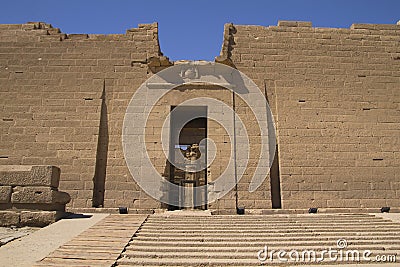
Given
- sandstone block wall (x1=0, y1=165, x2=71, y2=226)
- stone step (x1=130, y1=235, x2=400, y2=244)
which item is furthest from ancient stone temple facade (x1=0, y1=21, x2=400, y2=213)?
stone step (x1=130, y1=235, x2=400, y2=244)

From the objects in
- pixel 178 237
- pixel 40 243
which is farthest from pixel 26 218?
pixel 178 237

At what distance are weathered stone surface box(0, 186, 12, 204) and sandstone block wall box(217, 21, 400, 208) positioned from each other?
6822 mm

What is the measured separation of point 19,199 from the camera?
252 inches

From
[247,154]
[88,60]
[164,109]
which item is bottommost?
[247,154]

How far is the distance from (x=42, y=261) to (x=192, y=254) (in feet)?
5.84

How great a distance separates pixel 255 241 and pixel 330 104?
7.00 meters

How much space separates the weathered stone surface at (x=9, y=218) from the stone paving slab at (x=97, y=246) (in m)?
1.49

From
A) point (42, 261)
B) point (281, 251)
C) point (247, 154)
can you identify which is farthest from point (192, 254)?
point (247, 154)

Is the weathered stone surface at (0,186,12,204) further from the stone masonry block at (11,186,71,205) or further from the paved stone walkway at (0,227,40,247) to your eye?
the paved stone walkway at (0,227,40,247)

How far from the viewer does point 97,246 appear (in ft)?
15.4

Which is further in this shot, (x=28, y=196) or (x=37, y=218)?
(x=28, y=196)

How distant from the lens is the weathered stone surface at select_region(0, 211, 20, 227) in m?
6.22

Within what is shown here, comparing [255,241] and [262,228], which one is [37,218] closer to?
[255,241]

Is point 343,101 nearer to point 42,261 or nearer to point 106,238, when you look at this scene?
point 106,238
